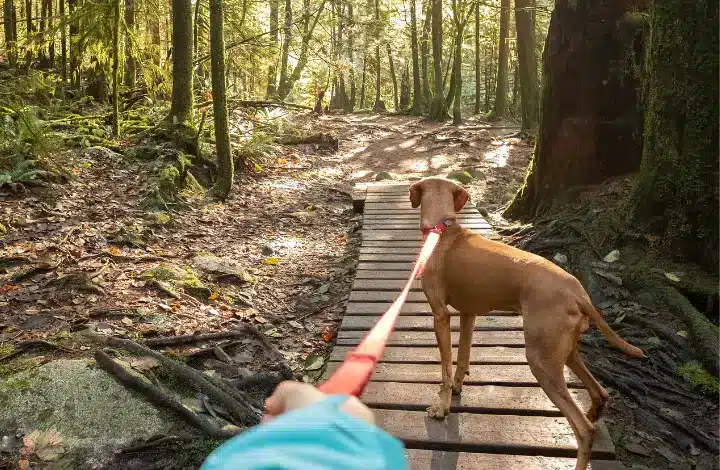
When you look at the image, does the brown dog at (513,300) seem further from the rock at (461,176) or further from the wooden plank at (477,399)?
the rock at (461,176)

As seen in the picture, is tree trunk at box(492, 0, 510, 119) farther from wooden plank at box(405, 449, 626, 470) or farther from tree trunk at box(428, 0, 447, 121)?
wooden plank at box(405, 449, 626, 470)

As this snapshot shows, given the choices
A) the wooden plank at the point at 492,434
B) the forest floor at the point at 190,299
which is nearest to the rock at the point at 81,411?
the forest floor at the point at 190,299

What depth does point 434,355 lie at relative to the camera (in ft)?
14.0

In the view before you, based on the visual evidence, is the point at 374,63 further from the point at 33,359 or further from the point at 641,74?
the point at 33,359

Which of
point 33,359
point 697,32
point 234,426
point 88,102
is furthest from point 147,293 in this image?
point 88,102

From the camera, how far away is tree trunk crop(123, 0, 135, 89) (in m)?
10.6

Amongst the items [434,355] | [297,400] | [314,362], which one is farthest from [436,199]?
[297,400]

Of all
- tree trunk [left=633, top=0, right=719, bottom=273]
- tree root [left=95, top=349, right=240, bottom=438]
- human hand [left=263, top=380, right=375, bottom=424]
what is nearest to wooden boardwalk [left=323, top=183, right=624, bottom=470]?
tree root [left=95, top=349, right=240, bottom=438]

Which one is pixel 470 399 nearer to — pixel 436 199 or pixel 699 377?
pixel 436 199

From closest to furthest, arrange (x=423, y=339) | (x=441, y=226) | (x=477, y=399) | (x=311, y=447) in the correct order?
(x=311, y=447), (x=441, y=226), (x=477, y=399), (x=423, y=339)

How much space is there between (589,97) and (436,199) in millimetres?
4548

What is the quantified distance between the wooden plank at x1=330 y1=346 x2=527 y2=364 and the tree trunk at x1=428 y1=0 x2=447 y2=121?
71.2ft

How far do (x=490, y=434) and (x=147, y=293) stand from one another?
3837 mm

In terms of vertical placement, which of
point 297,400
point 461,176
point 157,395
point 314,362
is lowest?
point 314,362
